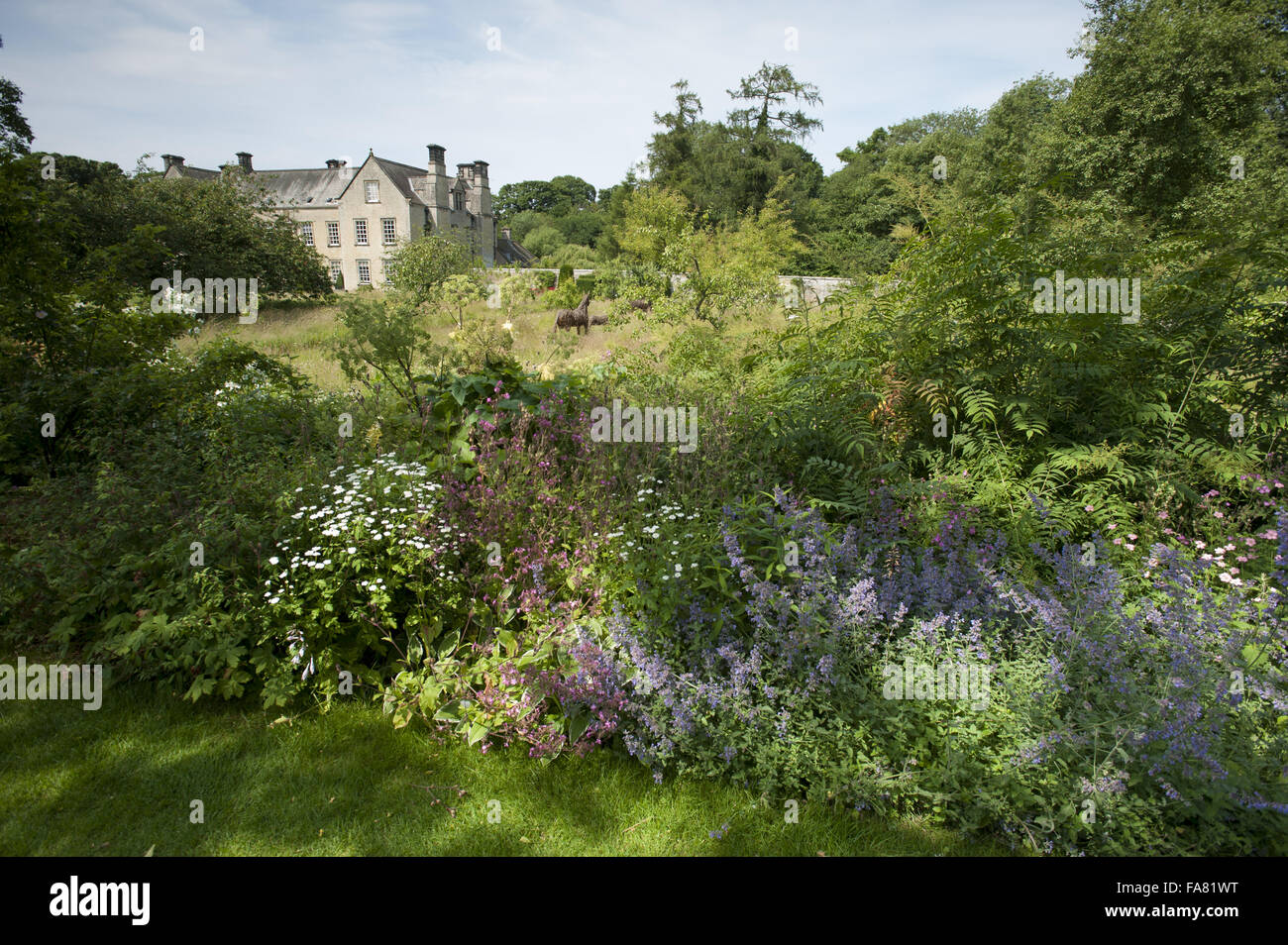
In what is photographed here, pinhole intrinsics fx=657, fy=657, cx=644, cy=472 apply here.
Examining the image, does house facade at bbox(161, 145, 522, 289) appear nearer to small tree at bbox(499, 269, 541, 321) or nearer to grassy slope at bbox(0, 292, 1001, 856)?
small tree at bbox(499, 269, 541, 321)

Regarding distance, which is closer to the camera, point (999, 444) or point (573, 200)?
point (999, 444)

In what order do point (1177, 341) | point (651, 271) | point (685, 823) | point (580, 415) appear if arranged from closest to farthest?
point (685, 823)
point (1177, 341)
point (580, 415)
point (651, 271)

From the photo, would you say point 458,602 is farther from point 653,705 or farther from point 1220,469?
point 1220,469

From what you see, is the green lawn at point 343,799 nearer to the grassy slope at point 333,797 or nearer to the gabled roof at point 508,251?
the grassy slope at point 333,797

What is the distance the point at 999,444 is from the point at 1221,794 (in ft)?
7.61

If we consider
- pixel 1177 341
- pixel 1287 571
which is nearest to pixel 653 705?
pixel 1287 571

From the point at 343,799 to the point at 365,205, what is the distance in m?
54.4

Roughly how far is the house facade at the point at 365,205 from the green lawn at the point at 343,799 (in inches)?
1851

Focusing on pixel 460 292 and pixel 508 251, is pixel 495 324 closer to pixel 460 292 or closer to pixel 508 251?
pixel 460 292

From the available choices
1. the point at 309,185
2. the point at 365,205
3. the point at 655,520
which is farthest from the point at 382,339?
the point at 309,185

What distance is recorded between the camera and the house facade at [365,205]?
48.4 m

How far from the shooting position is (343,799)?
282cm

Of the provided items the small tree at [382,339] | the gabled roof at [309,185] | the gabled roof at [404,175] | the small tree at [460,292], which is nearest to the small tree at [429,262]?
the small tree at [460,292]
